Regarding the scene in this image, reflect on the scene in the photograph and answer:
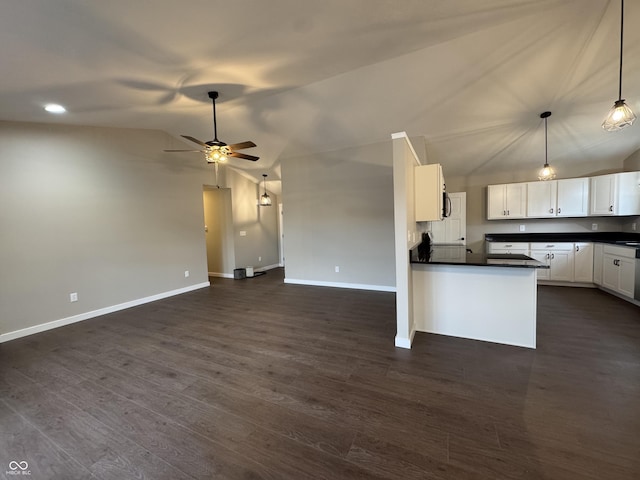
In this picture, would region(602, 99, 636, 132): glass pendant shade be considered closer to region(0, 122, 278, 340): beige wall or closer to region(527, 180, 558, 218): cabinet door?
region(527, 180, 558, 218): cabinet door

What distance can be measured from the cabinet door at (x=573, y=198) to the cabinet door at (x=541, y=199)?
9 cm

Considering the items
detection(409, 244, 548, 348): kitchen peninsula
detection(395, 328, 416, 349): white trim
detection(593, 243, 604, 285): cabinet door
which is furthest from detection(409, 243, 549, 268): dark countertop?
detection(593, 243, 604, 285): cabinet door

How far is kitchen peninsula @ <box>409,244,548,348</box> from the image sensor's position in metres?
2.82

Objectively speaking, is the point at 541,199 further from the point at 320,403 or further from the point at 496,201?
the point at 320,403

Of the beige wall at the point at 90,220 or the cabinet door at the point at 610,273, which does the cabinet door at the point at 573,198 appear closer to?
the cabinet door at the point at 610,273

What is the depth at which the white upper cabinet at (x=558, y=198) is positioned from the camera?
5.08 m

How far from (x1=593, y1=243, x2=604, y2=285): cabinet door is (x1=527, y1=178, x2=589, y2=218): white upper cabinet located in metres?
0.70

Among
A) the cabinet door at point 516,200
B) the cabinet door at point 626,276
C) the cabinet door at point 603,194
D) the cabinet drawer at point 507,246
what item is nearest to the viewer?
the cabinet door at point 626,276

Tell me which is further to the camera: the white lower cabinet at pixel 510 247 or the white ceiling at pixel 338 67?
the white lower cabinet at pixel 510 247

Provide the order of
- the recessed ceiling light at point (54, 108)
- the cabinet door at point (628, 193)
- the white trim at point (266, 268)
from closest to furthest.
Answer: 1. the recessed ceiling light at point (54, 108)
2. the cabinet door at point (628, 193)
3. the white trim at point (266, 268)

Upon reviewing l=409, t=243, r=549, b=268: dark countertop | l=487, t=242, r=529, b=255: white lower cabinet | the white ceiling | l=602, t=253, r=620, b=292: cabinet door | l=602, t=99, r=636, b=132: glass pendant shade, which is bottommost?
l=602, t=253, r=620, b=292: cabinet door

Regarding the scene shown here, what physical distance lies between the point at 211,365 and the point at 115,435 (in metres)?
0.92

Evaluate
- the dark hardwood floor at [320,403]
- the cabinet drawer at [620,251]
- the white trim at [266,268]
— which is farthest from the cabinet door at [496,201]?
the white trim at [266,268]

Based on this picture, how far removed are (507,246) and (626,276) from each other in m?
1.68
